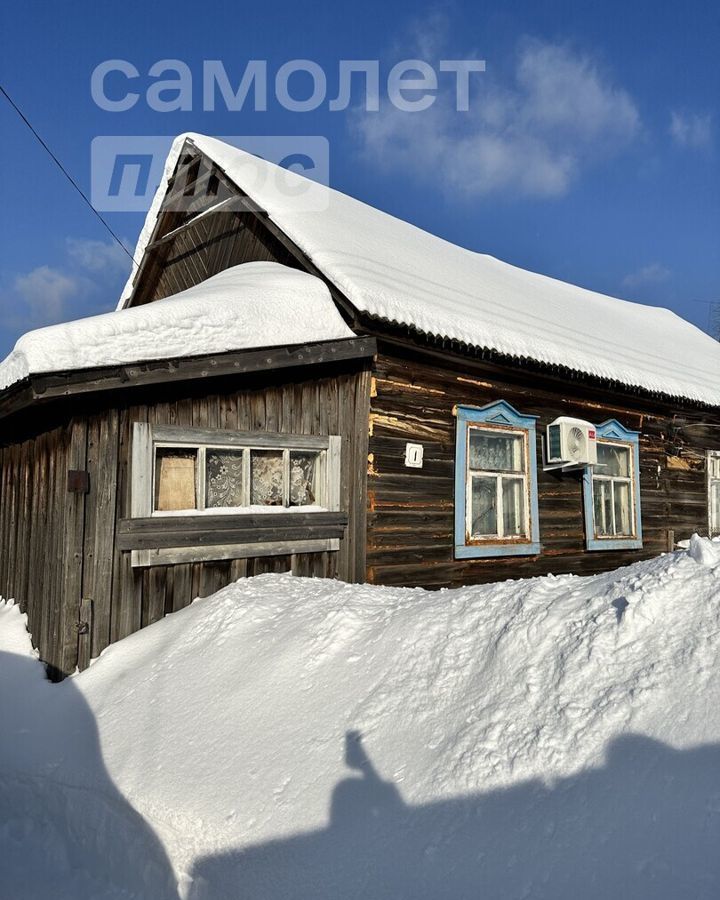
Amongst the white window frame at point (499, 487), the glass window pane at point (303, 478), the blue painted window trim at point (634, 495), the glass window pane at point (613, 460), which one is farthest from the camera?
the glass window pane at point (613, 460)

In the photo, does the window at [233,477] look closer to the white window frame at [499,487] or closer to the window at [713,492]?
the white window frame at [499,487]

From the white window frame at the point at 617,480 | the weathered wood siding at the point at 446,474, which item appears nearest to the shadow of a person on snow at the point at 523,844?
the weathered wood siding at the point at 446,474

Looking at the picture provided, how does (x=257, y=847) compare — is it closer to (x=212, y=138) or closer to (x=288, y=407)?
(x=288, y=407)

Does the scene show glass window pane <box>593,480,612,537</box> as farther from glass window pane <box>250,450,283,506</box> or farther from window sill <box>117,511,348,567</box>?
glass window pane <box>250,450,283,506</box>

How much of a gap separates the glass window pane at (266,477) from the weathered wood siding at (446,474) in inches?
36.7

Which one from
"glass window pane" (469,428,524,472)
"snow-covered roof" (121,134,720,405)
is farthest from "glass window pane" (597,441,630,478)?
"glass window pane" (469,428,524,472)

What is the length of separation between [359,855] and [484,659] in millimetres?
1032

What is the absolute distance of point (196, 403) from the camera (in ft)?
17.9

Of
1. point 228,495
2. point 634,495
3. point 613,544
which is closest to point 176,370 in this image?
point 228,495

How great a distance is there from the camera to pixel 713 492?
10938 millimetres

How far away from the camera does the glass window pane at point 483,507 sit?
24.0 feet

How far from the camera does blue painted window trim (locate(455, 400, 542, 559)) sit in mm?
7074

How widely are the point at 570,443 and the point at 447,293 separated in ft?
7.94

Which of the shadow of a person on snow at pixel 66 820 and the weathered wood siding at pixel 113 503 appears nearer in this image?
the shadow of a person on snow at pixel 66 820
